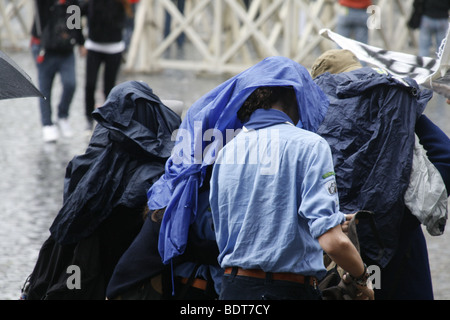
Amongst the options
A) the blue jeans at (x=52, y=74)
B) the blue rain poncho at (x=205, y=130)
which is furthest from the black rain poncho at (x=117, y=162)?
the blue jeans at (x=52, y=74)

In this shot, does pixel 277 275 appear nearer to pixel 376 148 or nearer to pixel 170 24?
pixel 376 148

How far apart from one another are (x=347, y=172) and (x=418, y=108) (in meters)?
0.47

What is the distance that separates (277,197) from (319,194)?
0.16 meters

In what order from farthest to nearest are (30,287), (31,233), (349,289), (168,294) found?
(31,233), (30,287), (168,294), (349,289)

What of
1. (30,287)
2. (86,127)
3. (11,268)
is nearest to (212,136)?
(30,287)

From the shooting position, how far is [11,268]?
496 centimetres

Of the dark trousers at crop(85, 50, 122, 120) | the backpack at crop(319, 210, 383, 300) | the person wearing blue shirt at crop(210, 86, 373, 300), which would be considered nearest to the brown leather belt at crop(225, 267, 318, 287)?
the person wearing blue shirt at crop(210, 86, 373, 300)

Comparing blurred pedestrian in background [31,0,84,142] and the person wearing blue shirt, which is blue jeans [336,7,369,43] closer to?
blurred pedestrian in background [31,0,84,142]

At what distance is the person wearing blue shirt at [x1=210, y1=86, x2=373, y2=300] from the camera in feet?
8.82

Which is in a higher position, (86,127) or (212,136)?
(212,136)

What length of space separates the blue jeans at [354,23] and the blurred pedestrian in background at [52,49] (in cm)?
349

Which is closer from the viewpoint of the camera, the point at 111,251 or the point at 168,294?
the point at 168,294

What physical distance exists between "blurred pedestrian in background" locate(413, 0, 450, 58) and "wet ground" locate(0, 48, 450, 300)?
785mm

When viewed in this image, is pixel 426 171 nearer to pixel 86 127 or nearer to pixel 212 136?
pixel 212 136
